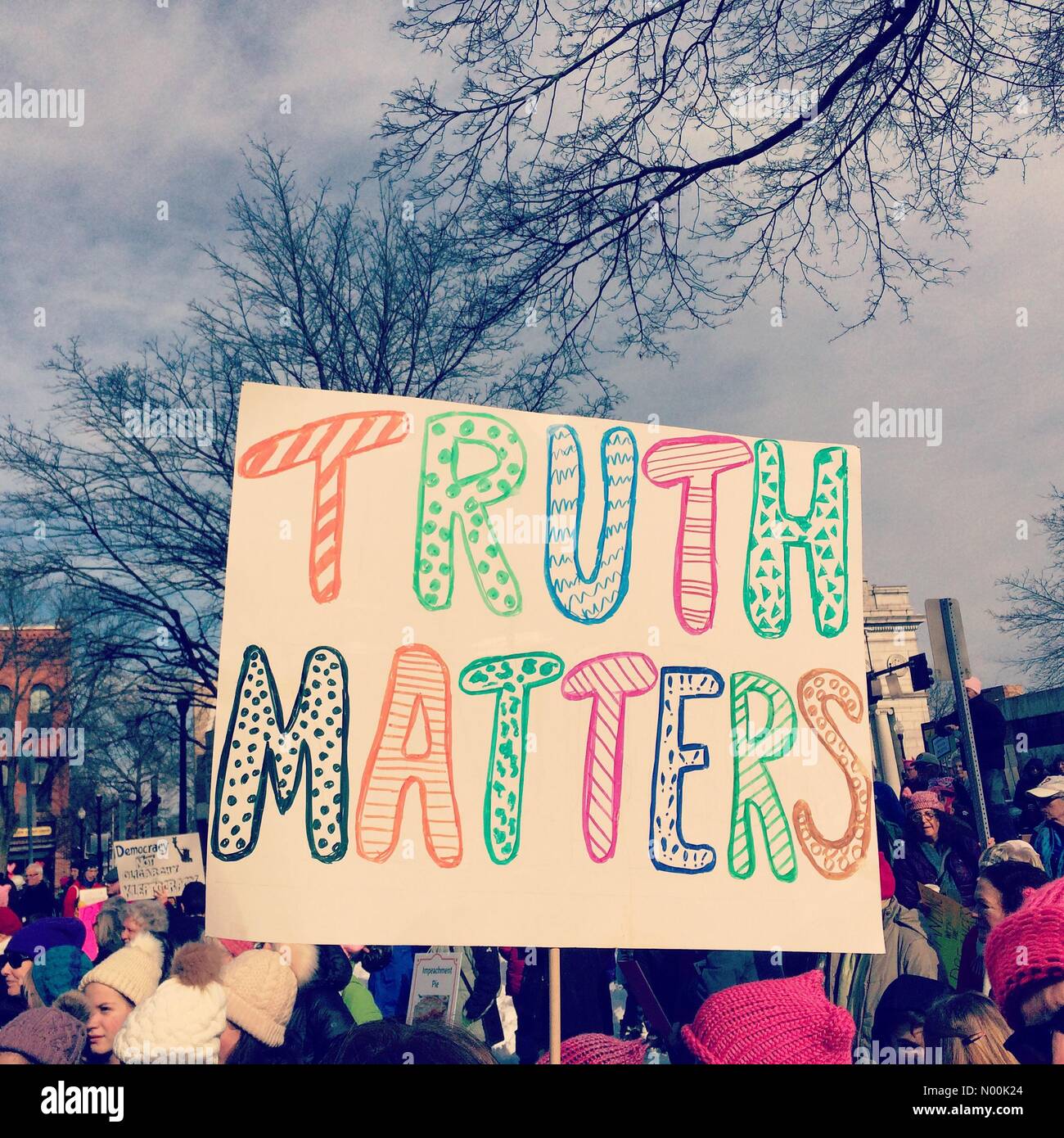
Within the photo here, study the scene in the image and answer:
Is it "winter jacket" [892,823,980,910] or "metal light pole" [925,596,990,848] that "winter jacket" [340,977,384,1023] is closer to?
"winter jacket" [892,823,980,910]

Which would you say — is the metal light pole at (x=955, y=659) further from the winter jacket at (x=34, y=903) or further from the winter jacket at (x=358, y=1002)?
the winter jacket at (x=34, y=903)

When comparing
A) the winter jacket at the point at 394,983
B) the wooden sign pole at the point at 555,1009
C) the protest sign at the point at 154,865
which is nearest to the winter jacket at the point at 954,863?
the winter jacket at the point at 394,983

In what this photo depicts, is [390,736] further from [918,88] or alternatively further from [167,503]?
[167,503]

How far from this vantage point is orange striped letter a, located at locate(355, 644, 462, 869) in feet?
10.2

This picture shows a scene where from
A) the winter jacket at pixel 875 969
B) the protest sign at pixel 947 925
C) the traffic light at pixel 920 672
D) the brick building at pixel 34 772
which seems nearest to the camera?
the winter jacket at pixel 875 969

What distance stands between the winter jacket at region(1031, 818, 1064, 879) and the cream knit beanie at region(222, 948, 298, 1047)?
418 cm

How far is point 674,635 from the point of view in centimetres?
341

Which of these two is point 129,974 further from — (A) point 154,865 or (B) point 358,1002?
(A) point 154,865

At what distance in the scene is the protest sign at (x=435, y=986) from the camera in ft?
17.9

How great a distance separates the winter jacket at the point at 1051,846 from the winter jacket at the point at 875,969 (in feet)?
5.16

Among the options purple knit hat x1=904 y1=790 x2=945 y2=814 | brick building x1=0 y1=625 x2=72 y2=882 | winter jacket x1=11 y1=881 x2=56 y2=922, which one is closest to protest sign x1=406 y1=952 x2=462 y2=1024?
purple knit hat x1=904 y1=790 x2=945 y2=814
